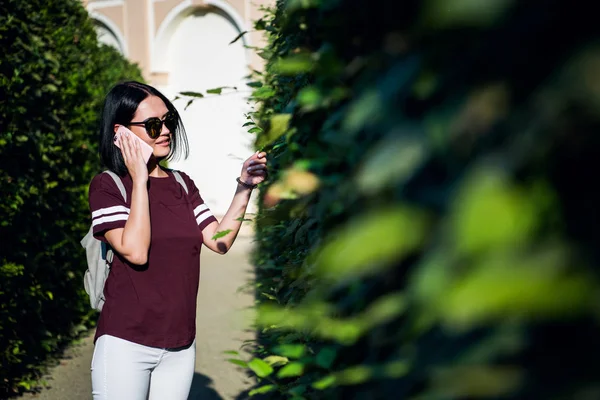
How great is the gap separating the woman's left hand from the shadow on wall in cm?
291

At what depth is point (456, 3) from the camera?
0.54 metres

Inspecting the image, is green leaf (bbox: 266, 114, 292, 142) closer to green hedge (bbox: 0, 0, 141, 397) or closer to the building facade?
green hedge (bbox: 0, 0, 141, 397)

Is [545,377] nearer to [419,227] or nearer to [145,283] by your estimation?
[419,227]

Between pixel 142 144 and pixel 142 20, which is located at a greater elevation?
pixel 142 20

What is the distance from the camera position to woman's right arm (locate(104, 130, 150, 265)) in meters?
2.42

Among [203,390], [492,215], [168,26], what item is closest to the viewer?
[492,215]

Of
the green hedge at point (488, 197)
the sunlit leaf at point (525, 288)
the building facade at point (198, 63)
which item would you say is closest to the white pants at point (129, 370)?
the green hedge at point (488, 197)

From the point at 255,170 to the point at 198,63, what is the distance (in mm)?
13847

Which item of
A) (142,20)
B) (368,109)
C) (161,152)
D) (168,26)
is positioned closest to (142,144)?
(161,152)

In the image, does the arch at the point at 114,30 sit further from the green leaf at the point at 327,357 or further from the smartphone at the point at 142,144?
the green leaf at the point at 327,357

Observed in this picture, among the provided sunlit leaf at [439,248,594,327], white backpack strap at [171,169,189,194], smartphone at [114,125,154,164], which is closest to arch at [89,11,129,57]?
white backpack strap at [171,169,189,194]

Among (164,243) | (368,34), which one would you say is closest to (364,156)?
(368,34)

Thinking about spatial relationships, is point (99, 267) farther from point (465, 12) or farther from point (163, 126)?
point (465, 12)

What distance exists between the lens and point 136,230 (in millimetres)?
2414
